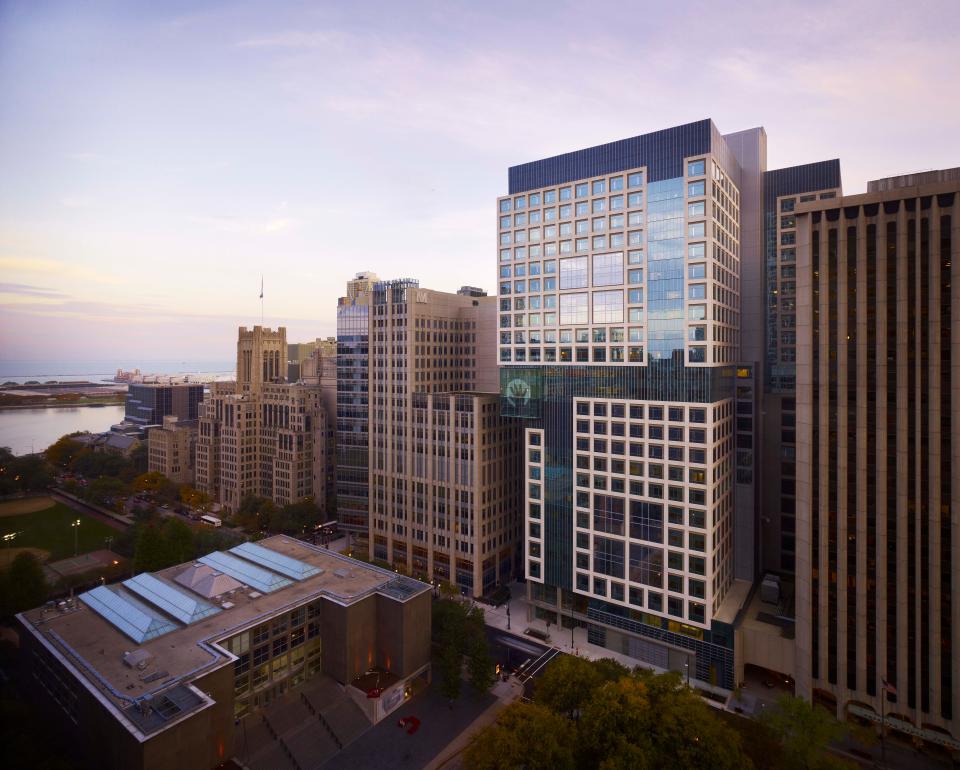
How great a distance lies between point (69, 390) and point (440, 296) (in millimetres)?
71645

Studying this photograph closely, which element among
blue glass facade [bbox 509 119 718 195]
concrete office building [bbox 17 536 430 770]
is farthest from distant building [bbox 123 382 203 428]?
blue glass facade [bbox 509 119 718 195]

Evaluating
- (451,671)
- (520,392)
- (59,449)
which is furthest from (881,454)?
(59,449)

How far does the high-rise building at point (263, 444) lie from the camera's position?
12138 cm

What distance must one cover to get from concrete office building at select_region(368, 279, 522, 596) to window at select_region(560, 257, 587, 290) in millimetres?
23589

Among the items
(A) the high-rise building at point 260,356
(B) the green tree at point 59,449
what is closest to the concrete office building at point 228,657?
(B) the green tree at point 59,449

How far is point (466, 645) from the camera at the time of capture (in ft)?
201

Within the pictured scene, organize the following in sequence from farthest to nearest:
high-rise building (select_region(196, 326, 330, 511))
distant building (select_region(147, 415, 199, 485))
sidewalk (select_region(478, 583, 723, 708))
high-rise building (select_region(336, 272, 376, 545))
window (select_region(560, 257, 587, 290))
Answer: distant building (select_region(147, 415, 199, 485)) < high-rise building (select_region(196, 326, 330, 511)) < high-rise building (select_region(336, 272, 376, 545)) < window (select_region(560, 257, 587, 290)) < sidewalk (select_region(478, 583, 723, 708))

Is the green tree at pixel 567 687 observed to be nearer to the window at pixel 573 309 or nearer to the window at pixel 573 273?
the window at pixel 573 309

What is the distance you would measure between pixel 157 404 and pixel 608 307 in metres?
157

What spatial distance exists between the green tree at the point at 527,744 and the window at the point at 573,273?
169 ft

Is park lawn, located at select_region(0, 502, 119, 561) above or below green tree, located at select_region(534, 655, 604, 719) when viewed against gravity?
above

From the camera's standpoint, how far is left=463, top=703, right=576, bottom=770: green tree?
3991 centimetres

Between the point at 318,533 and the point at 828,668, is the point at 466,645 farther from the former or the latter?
the point at 318,533

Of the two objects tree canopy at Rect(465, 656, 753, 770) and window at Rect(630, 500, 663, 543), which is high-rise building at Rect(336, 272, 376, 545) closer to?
window at Rect(630, 500, 663, 543)
